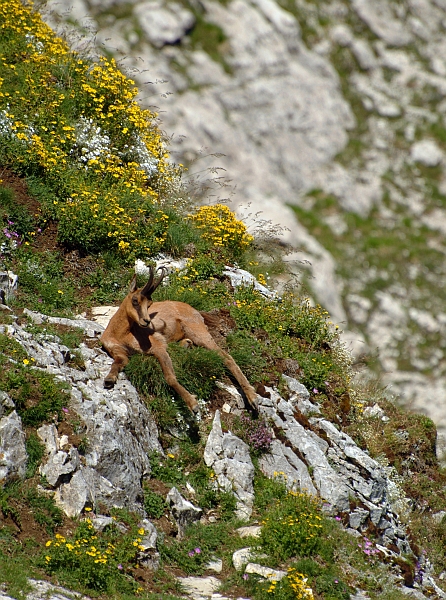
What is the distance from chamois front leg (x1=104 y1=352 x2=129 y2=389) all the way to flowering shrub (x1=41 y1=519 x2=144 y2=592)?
241 cm

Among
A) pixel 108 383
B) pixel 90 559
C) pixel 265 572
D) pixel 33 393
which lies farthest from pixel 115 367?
pixel 265 572

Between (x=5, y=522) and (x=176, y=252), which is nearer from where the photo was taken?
(x=5, y=522)

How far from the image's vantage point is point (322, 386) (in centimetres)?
1291

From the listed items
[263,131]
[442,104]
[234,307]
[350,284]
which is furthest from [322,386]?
[442,104]

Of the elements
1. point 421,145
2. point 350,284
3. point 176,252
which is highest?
point 176,252

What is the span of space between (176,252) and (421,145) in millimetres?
41091

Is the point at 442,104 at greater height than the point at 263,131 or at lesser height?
greater

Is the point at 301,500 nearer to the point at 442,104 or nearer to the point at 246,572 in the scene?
the point at 246,572

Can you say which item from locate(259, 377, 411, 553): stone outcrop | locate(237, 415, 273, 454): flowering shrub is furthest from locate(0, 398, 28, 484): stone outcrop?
locate(259, 377, 411, 553): stone outcrop

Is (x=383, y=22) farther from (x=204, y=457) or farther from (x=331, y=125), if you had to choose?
(x=204, y=457)

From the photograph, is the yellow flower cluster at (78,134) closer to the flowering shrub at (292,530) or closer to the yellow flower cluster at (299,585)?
the flowering shrub at (292,530)

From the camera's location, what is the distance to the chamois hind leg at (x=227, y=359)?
11336 mm

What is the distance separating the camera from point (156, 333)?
11109 millimetres

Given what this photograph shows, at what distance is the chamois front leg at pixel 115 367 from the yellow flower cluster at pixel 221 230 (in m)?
4.84
